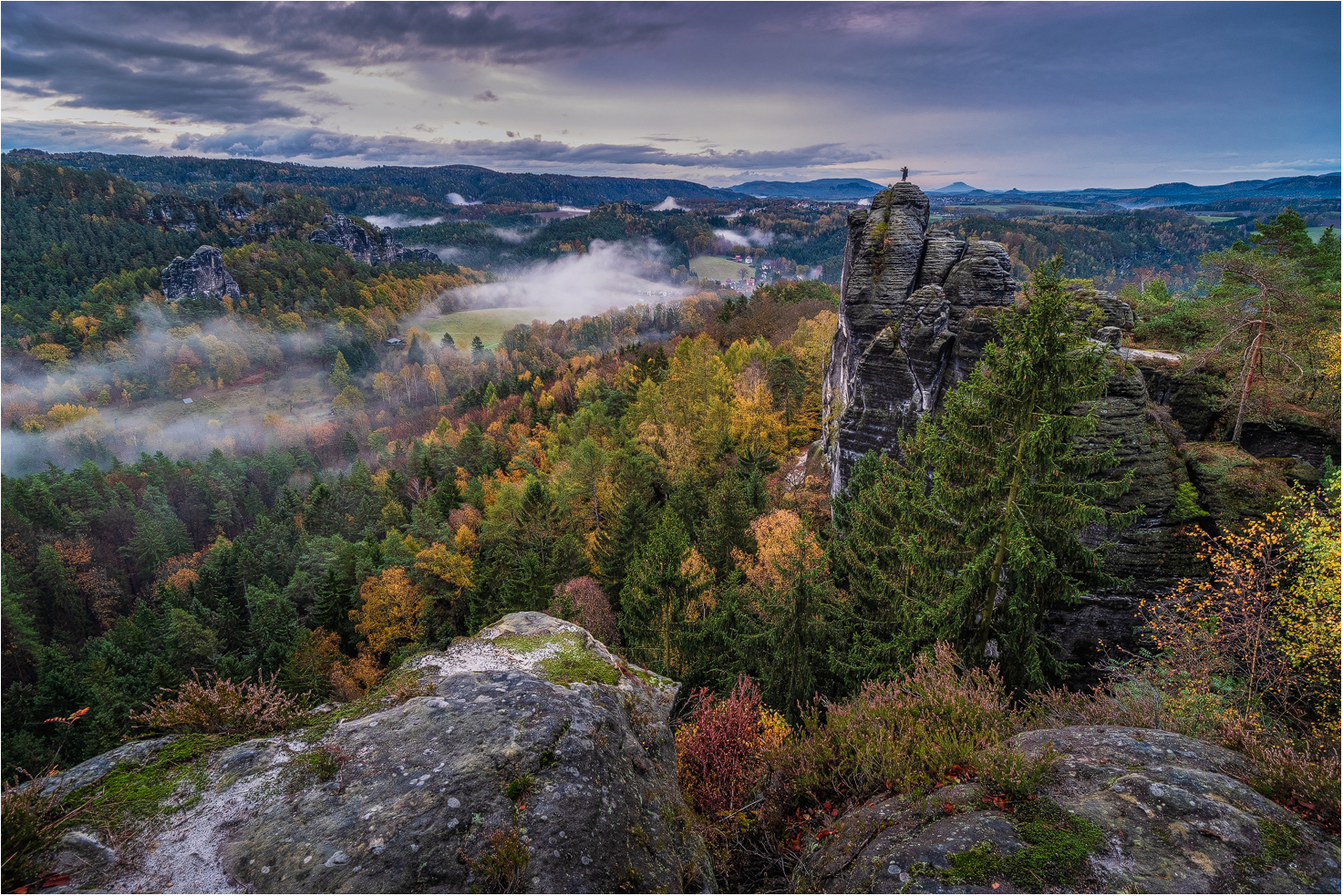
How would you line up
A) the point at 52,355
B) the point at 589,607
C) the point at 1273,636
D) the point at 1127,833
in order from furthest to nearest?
the point at 52,355 < the point at 589,607 < the point at 1273,636 < the point at 1127,833

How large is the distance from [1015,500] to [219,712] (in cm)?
1642

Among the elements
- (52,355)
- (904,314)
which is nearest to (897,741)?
(904,314)

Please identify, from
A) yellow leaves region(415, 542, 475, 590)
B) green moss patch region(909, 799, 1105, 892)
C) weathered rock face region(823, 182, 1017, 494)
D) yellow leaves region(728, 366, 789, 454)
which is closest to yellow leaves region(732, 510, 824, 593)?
weathered rock face region(823, 182, 1017, 494)

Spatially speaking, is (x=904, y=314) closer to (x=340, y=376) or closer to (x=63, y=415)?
(x=340, y=376)

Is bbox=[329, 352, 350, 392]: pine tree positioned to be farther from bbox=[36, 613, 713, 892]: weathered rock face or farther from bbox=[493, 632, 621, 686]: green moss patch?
bbox=[36, 613, 713, 892]: weathered rock face

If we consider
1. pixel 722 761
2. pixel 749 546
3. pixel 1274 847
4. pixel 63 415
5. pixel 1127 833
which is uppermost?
pixel 1274 847

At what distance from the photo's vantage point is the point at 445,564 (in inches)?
1713

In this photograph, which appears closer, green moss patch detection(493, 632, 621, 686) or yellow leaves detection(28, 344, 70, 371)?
green moss patch detection(493, 632, 621, 686)

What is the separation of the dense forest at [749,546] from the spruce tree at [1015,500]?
8 centimetres

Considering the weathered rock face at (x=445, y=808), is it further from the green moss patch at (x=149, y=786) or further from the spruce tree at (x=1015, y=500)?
the spruce tree at (x=1015, y=500)

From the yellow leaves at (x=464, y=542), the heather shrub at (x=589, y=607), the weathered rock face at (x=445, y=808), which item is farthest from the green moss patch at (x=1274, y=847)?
the yellow leaves at (x=464, y=542)

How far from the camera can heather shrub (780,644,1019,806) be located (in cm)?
901

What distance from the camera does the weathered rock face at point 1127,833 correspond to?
651 cm

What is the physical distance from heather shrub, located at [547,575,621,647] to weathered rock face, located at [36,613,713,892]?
56.9 ft
